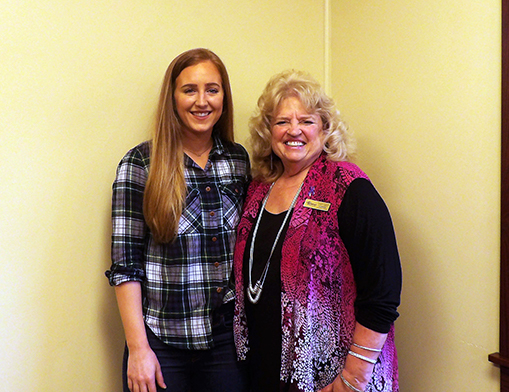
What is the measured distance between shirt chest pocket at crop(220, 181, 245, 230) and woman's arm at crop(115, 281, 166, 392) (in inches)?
14.4

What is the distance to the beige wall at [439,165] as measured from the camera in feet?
4.70


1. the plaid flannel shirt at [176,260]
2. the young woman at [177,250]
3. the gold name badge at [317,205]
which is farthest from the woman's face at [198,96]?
the gold name badge at [317,205]

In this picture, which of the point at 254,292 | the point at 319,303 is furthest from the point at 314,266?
the point at 254,292

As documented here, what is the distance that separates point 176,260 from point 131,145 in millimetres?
531

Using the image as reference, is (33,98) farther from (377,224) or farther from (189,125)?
(377,224)

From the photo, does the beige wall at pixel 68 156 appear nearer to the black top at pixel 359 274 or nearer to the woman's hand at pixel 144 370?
the woman's hand at pixel 144 370

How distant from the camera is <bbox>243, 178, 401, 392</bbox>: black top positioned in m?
1.25

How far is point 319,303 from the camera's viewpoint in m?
1.33

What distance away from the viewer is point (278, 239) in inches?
55.4

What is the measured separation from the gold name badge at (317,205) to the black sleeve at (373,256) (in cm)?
6

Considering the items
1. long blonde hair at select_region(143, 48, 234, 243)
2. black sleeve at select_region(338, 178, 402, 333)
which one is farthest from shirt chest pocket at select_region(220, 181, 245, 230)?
black sleeve at select_region(338, 178, 402, 333)

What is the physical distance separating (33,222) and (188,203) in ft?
1.75

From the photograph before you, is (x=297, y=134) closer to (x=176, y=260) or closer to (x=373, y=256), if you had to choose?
(x=373, y=256)

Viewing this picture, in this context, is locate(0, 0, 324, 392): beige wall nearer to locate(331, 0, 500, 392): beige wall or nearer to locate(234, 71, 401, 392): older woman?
locate(234, 71, 401, 392): older woman
